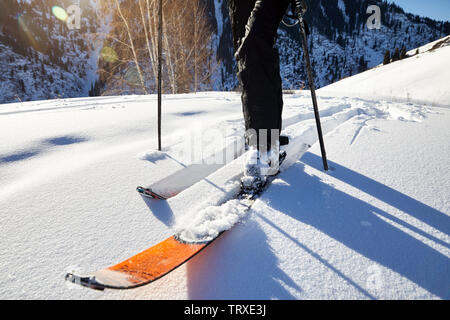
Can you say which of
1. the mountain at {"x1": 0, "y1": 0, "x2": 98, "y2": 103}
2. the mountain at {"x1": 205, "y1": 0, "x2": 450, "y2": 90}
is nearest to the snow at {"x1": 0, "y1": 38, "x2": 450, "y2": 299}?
the mountain at {"x1": 205, "y1": 0, "x2": 450, "y2": 90}

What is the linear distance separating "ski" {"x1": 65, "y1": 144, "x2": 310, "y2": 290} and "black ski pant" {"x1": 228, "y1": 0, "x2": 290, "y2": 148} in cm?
66

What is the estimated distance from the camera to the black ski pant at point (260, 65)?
1.09 m

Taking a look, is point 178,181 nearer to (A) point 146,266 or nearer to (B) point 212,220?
(B) point 212,220

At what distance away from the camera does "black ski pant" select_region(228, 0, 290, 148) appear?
1.09 metres

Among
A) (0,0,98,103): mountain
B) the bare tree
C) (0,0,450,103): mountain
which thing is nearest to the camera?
the bare tree

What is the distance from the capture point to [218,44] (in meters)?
90.0

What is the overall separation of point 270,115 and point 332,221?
60 centimetres

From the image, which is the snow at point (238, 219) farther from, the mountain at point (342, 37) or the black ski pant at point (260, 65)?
the mountain at point (342, 37)

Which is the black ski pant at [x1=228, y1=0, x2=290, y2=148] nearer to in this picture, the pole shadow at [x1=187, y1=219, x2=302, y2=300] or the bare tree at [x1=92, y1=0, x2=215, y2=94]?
the pole shadow at [x1=187, y1=219, x2=302, y2=300]

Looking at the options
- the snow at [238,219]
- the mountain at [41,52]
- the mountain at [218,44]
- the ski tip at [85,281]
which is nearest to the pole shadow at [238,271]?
the snow at [238,219]

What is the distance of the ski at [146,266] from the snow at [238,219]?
4 cm

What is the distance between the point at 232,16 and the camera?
1.32 meters

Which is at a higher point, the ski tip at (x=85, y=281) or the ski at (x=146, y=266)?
the ski tip at (x=85, y=281)

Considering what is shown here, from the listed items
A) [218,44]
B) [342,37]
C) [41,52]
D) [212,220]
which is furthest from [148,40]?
[342,37]
